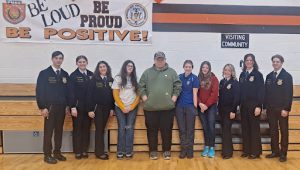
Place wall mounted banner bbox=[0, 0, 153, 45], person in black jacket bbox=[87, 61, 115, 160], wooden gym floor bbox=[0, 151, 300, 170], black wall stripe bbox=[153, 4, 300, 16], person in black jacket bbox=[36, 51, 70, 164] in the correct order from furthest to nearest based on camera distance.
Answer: black wall stripe bbox=[153, 4, 300, 16], wall mounted banner bbox=[0, 0, 153, 45], person in black jacket bbox=[87, 61, 115, 160], person in black jacket bbox=[36, 51, 70, 164], wooden gym floor bbox=[0, 151, 300, 170]

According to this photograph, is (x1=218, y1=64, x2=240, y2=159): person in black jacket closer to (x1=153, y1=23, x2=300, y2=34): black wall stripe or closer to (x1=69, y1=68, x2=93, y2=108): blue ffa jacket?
(x1=153, y1=23, x2=300, y2=34): black wall stripe

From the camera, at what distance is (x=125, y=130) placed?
13.4 feet

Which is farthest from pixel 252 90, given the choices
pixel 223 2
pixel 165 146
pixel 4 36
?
pixel 4 36

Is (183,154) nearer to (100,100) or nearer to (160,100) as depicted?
(160,100)

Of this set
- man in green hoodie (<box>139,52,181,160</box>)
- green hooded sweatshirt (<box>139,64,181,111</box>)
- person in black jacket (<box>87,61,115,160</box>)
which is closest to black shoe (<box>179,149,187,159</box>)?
man in green hoodie (<box>139,52,181,160</box>)

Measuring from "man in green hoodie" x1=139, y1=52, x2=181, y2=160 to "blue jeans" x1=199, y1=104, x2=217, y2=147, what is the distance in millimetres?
482

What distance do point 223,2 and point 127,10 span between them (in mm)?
1623

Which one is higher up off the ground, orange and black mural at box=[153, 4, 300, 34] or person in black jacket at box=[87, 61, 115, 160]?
orange and black mural at box=[153, 4, 300, 34]

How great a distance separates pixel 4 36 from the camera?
486cm

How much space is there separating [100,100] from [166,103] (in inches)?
34.5

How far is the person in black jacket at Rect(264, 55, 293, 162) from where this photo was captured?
3857 millimetres

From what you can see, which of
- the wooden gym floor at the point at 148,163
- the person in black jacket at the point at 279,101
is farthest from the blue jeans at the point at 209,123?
the person in black jacket at the point at 279,101

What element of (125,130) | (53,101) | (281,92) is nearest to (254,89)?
(281,92)

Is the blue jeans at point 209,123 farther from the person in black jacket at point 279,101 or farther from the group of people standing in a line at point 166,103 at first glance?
the person in black jacket at point 279,101
